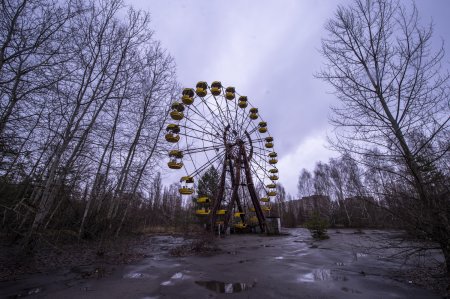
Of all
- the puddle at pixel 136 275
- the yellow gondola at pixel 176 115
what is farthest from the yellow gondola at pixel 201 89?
the puddle at pixel 136 275

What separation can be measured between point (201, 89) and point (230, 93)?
2739 millimetres

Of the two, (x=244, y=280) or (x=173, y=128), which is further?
(x=173, y=128)

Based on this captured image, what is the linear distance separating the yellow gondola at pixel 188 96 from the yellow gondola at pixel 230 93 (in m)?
3.05

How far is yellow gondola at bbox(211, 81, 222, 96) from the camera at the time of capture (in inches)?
677

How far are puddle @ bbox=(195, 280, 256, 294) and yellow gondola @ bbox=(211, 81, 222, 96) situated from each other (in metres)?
14.3

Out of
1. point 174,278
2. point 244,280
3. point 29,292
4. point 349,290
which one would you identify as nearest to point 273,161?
point 244,280

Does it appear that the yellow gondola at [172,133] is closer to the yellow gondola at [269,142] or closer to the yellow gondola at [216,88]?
the yellow gondola at [216,88]

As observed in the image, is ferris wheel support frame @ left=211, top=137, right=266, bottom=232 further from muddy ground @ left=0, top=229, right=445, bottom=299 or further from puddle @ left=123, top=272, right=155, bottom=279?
puddle @ left=123, top=272, right=155, bottom=279

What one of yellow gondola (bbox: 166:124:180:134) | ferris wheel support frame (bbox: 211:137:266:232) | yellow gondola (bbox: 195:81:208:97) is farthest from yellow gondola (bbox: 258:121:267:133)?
yellow gondola (bbox: 166:124:180:134)

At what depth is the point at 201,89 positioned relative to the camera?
16547 mm

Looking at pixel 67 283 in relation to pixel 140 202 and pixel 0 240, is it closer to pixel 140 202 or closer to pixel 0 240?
pixel 0 240

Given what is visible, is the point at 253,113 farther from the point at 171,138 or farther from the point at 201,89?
the point at 171,138

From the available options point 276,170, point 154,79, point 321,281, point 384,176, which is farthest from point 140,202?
point 384,176

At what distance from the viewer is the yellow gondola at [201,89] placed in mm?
16453
